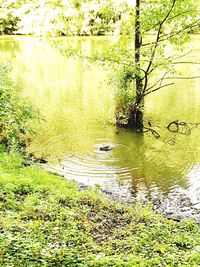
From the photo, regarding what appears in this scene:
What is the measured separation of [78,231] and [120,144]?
819 cm

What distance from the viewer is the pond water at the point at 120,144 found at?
37.4 ft

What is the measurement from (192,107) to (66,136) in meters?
7.93

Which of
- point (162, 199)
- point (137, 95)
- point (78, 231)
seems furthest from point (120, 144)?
point (78, 231)

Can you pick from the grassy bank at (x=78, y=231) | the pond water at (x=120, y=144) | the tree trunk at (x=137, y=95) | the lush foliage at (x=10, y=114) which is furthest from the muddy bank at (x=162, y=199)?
the tree trunk at (x=137, y=95)

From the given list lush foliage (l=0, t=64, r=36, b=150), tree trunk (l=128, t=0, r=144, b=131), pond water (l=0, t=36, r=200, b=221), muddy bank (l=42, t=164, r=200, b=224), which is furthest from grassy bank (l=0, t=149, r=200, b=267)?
tree trunk (l=128, t=0, r=144, b=131)

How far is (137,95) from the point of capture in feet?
53.5

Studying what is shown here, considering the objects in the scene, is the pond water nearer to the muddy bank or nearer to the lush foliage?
the muddy bank

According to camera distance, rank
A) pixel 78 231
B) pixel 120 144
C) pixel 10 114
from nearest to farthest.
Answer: pixel 78 231, pixel 10 114, pixel 120 144

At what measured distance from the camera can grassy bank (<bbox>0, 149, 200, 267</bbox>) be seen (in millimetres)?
6027

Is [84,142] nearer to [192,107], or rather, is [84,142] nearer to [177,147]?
[177,147]

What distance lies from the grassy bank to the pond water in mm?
1821

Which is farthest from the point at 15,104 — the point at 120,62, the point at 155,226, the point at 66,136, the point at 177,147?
the point at 155,226

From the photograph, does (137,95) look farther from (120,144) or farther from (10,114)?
(10,114)

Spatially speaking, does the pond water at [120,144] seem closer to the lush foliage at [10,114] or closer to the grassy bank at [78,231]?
the lush foliage at [10,114]
